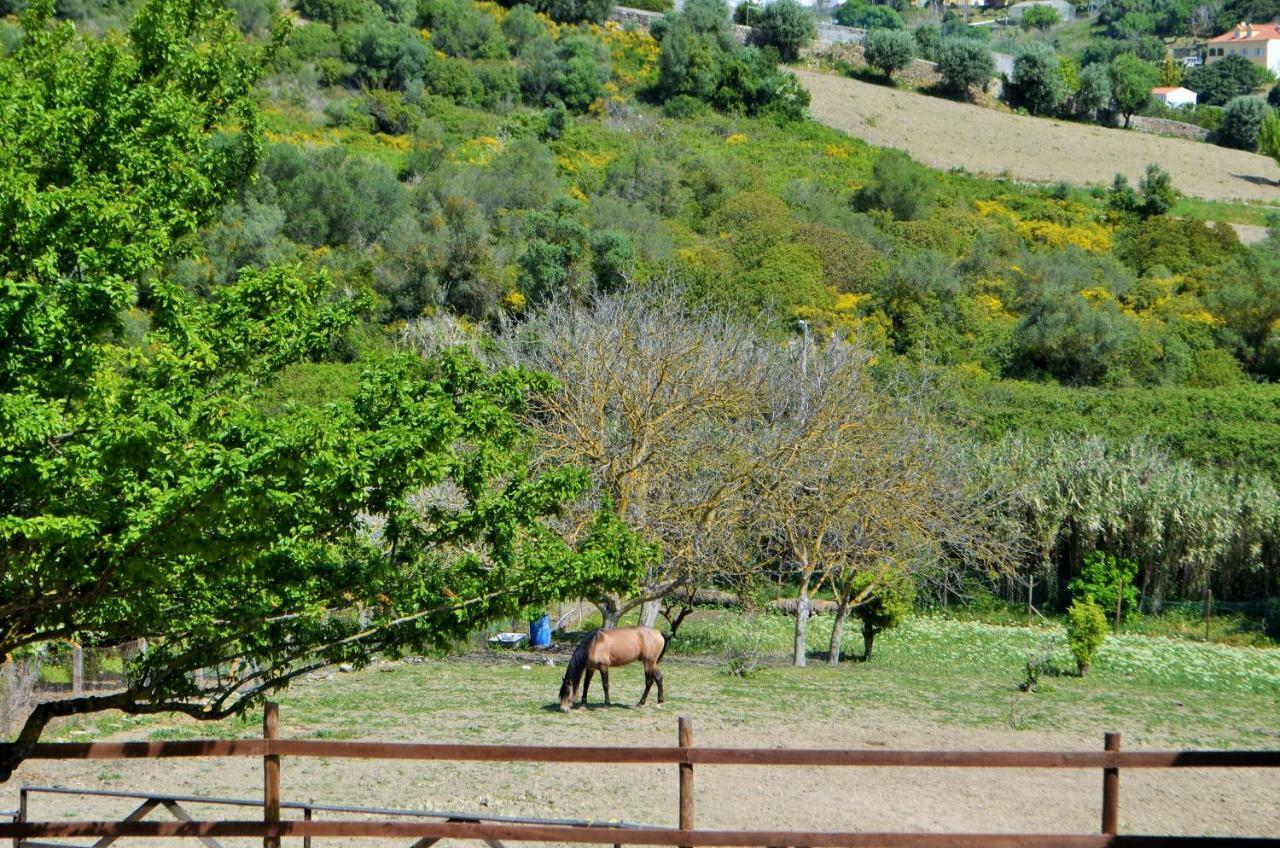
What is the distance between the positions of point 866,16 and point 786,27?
2733 inches

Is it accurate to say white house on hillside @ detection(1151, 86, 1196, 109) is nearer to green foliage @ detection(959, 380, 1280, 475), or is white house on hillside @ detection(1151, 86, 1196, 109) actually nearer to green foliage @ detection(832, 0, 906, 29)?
green foliage @ detection(832, 0, 906, 29)

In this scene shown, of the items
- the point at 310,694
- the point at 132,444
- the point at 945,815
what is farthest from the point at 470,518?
the point at 310,694

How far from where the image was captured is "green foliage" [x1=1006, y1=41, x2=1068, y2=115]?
99000 mm

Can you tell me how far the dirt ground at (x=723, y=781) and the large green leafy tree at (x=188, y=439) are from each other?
401cm

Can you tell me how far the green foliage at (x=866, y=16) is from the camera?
157250 mm

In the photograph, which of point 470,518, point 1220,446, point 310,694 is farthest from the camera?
point 1220,446

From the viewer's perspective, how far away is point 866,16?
536 feet

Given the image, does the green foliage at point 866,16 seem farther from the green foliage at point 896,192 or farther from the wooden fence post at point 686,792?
the wooden fence post at point 686,792

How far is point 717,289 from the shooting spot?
46.1 metres

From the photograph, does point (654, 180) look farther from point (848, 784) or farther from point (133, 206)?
point (133, 206)

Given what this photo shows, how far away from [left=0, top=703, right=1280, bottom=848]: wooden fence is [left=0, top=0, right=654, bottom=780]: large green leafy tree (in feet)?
1.13

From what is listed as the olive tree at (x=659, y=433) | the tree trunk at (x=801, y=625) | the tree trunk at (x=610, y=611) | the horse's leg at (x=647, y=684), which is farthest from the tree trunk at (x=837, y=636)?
the horse's leg at (x=647, y=684)

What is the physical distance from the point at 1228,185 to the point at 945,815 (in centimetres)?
8290

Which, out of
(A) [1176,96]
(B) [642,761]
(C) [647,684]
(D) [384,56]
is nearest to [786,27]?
(D) [384,56]
